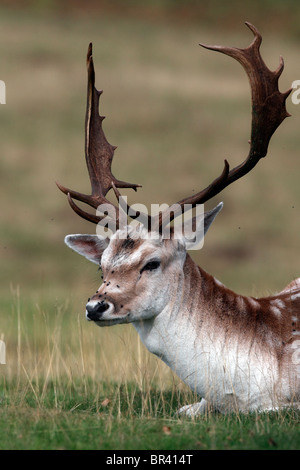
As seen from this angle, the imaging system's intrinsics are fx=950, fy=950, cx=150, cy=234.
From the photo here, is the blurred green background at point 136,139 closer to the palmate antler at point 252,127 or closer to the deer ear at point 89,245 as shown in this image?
A: the deer ear at point 89,245

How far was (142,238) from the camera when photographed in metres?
6.86

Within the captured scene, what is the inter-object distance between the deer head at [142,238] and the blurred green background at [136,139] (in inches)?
20.6

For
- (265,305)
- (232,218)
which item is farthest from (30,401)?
(232,218)

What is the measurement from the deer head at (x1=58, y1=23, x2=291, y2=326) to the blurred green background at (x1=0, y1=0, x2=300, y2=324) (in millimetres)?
524

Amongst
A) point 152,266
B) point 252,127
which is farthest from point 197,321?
point 252,127

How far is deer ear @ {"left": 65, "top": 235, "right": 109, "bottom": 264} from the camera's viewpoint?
23.8ft

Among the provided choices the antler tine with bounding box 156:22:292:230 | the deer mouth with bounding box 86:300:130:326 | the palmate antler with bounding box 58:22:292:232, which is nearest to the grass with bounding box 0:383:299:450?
the deer mouth with bounding box 86:300:130:326

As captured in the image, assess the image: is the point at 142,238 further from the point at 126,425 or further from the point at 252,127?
the point at 126,425

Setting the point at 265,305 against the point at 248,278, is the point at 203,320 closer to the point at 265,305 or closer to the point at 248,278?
the point at 265,305

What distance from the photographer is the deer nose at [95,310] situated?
20.7ft

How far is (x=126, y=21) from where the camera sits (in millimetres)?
56531

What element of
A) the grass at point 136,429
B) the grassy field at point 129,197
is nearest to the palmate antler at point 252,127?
the grassy field at point 129,197

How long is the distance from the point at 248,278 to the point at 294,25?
44.0 meters

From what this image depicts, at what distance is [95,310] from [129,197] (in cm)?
1856
